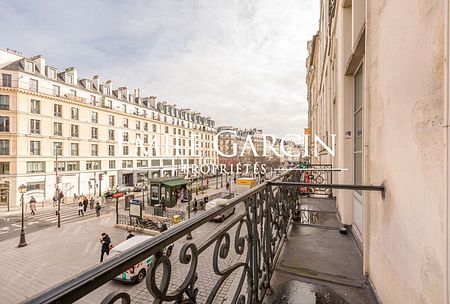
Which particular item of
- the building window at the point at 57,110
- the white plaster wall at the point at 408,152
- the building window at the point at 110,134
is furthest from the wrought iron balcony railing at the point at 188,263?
the building window at the point at 110,134

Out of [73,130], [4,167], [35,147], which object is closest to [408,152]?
[4,167]

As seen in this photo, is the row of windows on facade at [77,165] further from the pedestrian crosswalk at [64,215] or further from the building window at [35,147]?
the pedestrian crosswalk at [64,215]

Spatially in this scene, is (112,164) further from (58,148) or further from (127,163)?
(58,148)

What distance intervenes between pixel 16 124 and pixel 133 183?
65.8 ft

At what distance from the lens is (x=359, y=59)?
171 inches

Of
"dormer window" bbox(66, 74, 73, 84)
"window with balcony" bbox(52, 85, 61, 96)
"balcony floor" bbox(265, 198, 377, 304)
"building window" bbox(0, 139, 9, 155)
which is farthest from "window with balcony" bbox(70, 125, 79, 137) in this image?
"balcony floor" bbox(265, 198, 377, 304)

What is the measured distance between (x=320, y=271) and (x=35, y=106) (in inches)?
1516

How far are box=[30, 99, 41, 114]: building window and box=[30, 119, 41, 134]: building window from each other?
1280 mm

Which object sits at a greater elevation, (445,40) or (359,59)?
(359,59)

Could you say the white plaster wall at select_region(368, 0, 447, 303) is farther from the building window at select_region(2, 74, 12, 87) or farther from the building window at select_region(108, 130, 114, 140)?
the building window at select_region(108, 130, 114, 140)

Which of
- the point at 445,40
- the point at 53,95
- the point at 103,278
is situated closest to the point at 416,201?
the point at 445,40

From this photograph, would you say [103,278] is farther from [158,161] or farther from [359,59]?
[158,161]

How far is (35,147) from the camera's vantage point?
2981cm

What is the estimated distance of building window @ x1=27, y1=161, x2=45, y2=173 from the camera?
28.9 m
